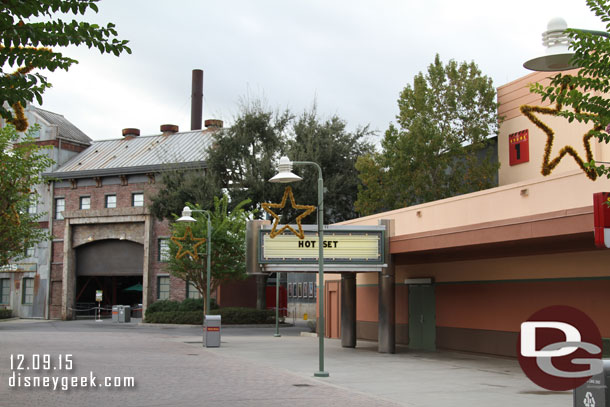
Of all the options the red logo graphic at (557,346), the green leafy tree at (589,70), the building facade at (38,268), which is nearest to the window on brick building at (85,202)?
the building facade at (38,268)

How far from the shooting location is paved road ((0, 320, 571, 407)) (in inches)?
544

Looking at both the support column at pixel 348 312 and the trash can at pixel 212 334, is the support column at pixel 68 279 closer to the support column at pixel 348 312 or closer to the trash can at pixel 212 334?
the trash can at pixel 212 334

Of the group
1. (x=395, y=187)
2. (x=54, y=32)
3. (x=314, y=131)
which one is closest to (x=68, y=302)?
(x=314, y=131)

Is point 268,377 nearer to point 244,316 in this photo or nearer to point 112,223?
point 244,316

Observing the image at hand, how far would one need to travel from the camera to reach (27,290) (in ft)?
186

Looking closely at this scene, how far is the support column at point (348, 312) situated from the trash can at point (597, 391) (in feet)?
64.7

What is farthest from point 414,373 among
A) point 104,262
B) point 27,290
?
point 27,290

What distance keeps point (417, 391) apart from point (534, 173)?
61.3 feet

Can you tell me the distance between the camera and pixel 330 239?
24.9 meters

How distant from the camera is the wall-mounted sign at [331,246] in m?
24.4

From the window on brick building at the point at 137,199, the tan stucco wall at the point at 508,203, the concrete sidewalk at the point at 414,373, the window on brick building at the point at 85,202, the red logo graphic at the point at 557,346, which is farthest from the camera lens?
the window on brick building at the point at 85,202

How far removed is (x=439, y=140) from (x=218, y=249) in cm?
1410

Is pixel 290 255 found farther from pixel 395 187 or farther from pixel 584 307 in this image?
pixel 395 187

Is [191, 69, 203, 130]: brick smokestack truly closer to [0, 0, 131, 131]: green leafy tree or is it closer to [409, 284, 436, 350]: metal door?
[409, 284, 436, 350]: metal door
